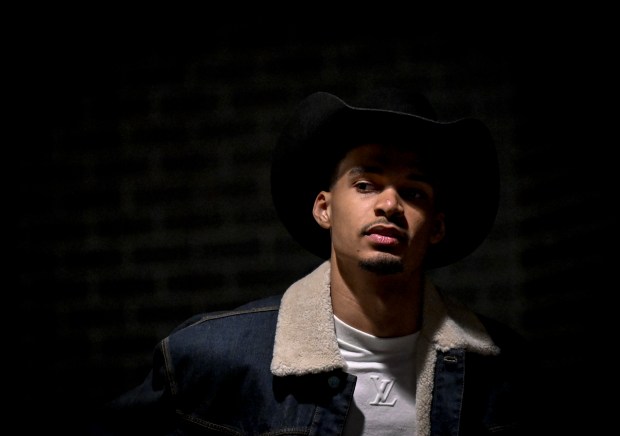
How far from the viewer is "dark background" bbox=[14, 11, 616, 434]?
9.14 feet

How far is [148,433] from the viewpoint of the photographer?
174 centimetres

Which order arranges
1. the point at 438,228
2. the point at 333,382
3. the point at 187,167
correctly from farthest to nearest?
the point at 187,167, the point at 438,228, the point at 333,382

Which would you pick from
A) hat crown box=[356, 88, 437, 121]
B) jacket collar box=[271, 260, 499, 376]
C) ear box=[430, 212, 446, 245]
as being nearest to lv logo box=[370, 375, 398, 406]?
jacket collar box=[271, 260, 499, 376]

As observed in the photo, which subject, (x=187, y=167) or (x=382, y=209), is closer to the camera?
(x=382, y=209)

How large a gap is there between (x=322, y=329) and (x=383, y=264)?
240 millimetres

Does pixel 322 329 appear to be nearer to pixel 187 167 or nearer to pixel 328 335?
pixel 328 335

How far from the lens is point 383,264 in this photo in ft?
5.31

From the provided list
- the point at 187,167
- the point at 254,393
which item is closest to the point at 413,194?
the point at 254,393

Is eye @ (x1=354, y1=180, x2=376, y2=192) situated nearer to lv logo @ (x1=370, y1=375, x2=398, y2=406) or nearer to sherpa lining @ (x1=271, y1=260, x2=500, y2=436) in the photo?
sherpa lining @ (x1=271, y1=260, x2=500, y2=436)

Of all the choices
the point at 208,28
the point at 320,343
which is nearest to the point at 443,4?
the point at 208,28

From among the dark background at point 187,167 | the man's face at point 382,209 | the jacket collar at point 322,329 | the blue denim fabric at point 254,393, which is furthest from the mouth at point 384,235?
the dark background at point 187,167

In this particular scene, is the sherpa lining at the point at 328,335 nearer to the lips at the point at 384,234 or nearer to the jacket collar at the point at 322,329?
the jacket collar at the point at 322,329

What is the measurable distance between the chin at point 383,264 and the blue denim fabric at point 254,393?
10.6 inches

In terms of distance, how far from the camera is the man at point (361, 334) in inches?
64.0
